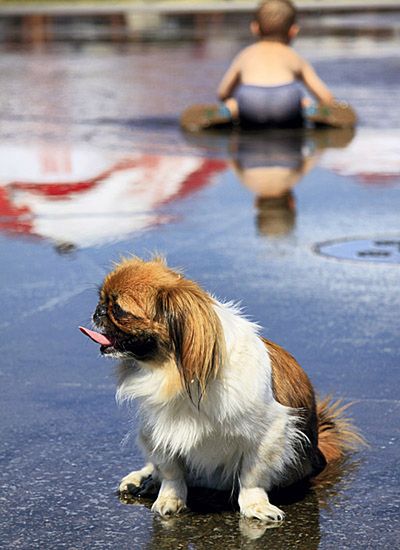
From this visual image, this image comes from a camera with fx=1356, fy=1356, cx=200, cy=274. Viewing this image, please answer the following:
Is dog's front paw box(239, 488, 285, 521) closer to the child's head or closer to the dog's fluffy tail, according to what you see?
the dog's fluffy tail

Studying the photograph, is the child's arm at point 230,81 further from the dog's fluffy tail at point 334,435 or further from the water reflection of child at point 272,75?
the dog's fluffy tail at point 334,435

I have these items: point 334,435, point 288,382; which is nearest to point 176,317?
point 288,382

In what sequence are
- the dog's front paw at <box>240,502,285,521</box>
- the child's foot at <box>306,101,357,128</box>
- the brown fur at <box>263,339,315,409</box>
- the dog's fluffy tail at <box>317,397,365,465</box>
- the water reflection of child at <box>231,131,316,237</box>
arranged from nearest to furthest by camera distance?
1. the dog's front paw at <box>240,502,285,521</box>
2. the brown fur at <box>263,339,315,409</box>
3. the dog's fluffy tail at <box>317,397,365,465</box>
4. the water reflection of child at <box>231,131,316,237</box>
5. the child's foot at <box>306,101,357,128</box>

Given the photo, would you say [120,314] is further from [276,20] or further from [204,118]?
[204,118]

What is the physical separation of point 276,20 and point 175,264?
18.5ft

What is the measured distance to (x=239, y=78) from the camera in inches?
545

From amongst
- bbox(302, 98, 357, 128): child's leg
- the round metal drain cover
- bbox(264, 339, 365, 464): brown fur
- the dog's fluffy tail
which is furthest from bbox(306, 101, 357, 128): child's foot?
the dog's fluffy tail

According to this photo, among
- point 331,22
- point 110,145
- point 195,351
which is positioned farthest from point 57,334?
point 331,22

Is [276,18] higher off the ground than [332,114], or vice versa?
[276,18]

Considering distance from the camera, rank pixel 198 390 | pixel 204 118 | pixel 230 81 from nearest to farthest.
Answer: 1. pixel 198 390
2. pixel 230 81
3. pixel 204 118

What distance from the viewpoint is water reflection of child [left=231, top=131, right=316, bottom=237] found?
31.7ft

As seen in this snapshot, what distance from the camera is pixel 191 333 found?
14.5 ft

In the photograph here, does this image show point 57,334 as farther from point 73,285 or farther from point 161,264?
point 161,264

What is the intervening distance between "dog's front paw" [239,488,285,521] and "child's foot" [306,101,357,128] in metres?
9.20
